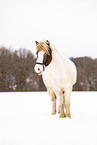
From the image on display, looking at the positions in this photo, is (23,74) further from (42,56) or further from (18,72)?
(42,56)

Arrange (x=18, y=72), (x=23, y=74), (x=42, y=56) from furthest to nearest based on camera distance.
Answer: (x=23, y=74)
(x=18, y=72)
(x=42, y=56)

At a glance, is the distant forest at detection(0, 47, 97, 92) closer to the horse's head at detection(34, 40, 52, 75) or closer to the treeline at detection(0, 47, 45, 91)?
the treeline at detection(0, 47, 45, 91)

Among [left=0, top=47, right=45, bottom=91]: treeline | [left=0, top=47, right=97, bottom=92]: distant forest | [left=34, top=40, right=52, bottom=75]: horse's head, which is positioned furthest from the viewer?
[left=0, top=47, right=97, bottom=92]: distant forest

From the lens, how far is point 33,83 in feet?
85.3

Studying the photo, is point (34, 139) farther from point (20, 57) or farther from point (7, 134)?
point (20, 57)

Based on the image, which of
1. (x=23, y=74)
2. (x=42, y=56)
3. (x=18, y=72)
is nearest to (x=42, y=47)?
(x=42, y=56)

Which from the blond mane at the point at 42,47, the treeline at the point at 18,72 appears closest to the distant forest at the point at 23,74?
the treeline at the point at 18,72

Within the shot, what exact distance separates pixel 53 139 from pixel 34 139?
336mm

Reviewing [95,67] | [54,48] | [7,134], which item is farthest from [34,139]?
[95,67]

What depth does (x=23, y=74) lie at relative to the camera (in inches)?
1022

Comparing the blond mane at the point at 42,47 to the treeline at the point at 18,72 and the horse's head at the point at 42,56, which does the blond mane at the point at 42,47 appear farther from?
the treeline at the point at 18,72

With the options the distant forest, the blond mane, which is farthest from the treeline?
the blond mane

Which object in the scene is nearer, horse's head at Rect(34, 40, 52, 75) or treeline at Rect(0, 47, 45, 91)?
horse's head at Rect(34, 40, 52, 75)

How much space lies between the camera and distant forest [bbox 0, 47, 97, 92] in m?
24.1
